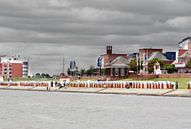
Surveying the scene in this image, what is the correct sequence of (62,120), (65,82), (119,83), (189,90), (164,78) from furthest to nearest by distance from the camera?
(65,82) → (164,78) → (119,83) → (189,90) → (62,120)

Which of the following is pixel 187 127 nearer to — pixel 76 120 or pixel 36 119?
pixel 76 120

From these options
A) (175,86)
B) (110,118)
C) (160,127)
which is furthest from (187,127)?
(175,86)

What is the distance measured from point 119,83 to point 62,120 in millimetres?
105060

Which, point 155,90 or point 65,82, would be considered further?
point 65,82

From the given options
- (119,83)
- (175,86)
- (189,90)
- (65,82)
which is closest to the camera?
(189,90)

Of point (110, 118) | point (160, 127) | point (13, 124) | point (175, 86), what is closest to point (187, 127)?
point (160, 127)

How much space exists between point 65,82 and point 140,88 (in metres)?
55.0

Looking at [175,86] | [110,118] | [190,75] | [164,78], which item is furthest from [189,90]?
[110,118]

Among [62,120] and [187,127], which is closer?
[187,127]

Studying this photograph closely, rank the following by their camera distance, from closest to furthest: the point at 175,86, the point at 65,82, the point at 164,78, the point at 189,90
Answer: the point at 189,90 < the point at 175,86 < the point at 164,78 < the point at 65,82

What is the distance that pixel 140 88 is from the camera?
470 ft

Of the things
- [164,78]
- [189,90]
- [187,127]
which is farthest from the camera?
[164,78]

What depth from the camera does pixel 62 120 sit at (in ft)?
174

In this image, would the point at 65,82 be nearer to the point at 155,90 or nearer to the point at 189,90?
the point at 155,90
